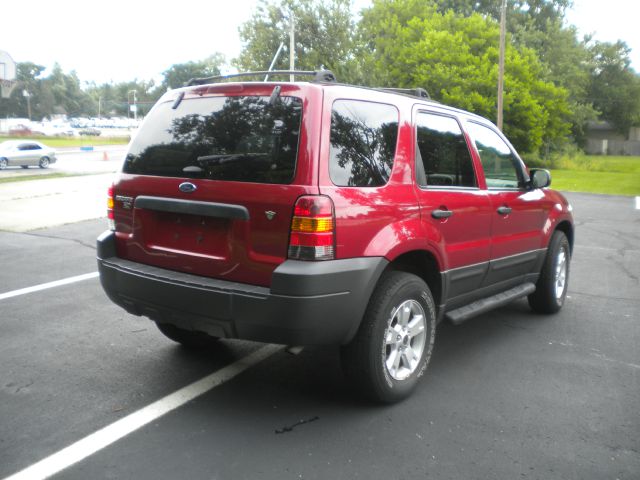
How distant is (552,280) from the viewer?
223 inches

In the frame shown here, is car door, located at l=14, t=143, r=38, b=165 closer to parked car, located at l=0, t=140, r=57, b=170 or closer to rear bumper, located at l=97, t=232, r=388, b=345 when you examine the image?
parked car, located at l=0, t=140, r=57, b=170

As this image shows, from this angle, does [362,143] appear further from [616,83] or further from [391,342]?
[616,83]

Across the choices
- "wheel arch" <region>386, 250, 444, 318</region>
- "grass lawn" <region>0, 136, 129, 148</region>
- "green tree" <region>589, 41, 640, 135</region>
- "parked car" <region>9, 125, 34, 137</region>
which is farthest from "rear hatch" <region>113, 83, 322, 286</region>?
"green tree" <region>589, 41, 640, 135</region>

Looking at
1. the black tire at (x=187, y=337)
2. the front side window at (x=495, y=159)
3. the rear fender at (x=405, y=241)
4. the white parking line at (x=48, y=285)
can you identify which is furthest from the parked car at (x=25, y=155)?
the rear fender at (x=405, y=241)

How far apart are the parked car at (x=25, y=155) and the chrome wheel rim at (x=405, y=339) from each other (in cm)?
3035

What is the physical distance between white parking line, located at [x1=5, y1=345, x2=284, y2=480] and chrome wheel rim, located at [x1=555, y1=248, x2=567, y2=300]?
297cm

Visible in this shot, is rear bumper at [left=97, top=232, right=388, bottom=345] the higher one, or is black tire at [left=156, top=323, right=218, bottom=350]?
rear bumper at [left=97, top=232, right=388, bottom=345]

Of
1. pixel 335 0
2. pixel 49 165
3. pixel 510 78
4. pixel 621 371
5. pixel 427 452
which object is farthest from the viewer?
pixel 335 0

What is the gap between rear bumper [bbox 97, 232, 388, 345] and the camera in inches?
125

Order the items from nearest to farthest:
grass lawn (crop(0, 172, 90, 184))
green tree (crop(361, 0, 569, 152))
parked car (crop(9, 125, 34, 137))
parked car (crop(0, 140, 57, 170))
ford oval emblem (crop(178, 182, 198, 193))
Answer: ford oval emblem (crop(178, 182, 198, 193)) → grass lawn (crop(0, 172, 90, 184)) → parked car (crop(0, 140, 57, 170)) → green tree (crop(361, 0, 569, 152)) → parked car (crop(9, 125, 34, 137))

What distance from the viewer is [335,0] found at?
144 ft

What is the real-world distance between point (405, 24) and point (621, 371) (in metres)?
43.8

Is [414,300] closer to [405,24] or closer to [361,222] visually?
[361,222]

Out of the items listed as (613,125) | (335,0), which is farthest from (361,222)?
(613,125)
